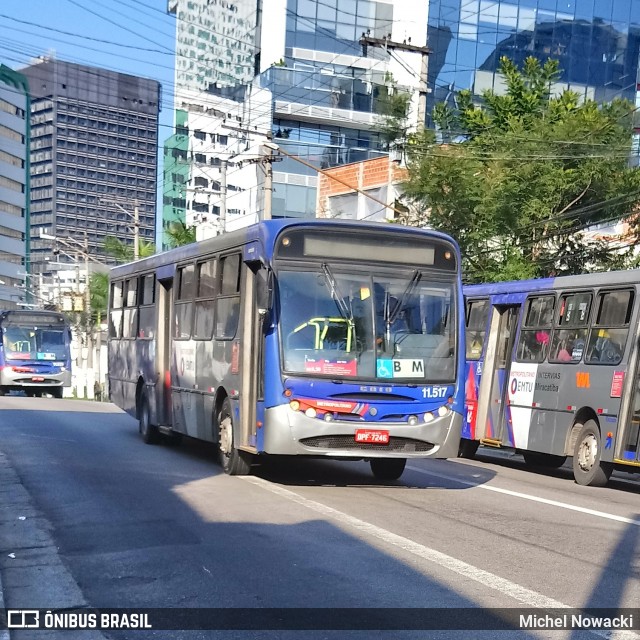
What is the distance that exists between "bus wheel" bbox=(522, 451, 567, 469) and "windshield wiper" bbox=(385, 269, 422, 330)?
6917mm

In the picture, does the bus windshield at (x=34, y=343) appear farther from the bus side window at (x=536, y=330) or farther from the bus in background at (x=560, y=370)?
the bus side window at (x=536, y=330)

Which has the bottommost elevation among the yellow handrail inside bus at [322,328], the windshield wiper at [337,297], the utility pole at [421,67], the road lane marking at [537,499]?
the road lane marking at [537,499]

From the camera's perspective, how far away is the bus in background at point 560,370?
16359 mm

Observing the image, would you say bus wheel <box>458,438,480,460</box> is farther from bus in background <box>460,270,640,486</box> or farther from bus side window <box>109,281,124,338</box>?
bus side window <box>109,281,124,338</box>

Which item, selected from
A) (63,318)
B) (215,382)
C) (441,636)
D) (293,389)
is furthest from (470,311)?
(63,318)

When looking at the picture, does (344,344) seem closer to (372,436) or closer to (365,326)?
(365,326)

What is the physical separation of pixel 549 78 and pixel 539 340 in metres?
18.1

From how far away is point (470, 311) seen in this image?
71.5 feet

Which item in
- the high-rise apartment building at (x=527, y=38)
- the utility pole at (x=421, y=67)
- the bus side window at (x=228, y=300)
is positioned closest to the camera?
the bus side window at (x=228, y=300)

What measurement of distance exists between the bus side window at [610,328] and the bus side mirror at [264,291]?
567 cm

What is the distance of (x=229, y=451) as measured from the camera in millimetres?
15070

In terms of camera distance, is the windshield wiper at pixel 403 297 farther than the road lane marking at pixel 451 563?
Yes

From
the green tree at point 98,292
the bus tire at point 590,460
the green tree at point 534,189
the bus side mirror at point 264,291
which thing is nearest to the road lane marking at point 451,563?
the bus side mirror at point 264,291

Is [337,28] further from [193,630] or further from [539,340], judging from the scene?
[193,630]
